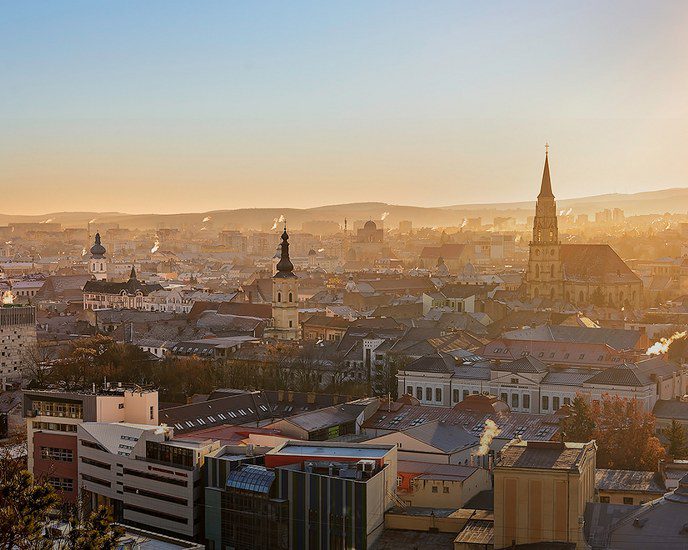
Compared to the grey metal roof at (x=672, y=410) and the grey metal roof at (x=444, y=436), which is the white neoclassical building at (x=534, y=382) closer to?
the grey metal roof at (x=672, y=410)

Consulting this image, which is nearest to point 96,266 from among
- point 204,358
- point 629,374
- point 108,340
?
point 108,340

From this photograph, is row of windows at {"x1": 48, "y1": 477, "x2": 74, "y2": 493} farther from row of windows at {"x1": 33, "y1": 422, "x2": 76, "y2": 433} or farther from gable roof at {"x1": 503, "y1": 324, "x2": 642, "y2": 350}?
gable roof at {"x1": 503, "y1": 324, "x2": 642, "y2": 350}

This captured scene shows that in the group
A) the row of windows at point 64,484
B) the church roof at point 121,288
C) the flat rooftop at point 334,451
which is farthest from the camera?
the church roof at point 121,288

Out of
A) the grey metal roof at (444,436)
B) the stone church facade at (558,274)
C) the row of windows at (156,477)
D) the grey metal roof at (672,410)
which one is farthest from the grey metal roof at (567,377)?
→ the stone church facade at (558,274)

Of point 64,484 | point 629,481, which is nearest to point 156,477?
point 64,484

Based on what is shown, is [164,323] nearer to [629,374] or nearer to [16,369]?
[16,369]

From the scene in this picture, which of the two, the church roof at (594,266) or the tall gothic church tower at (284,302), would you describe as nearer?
the tall gothic church tower at (284,302)
